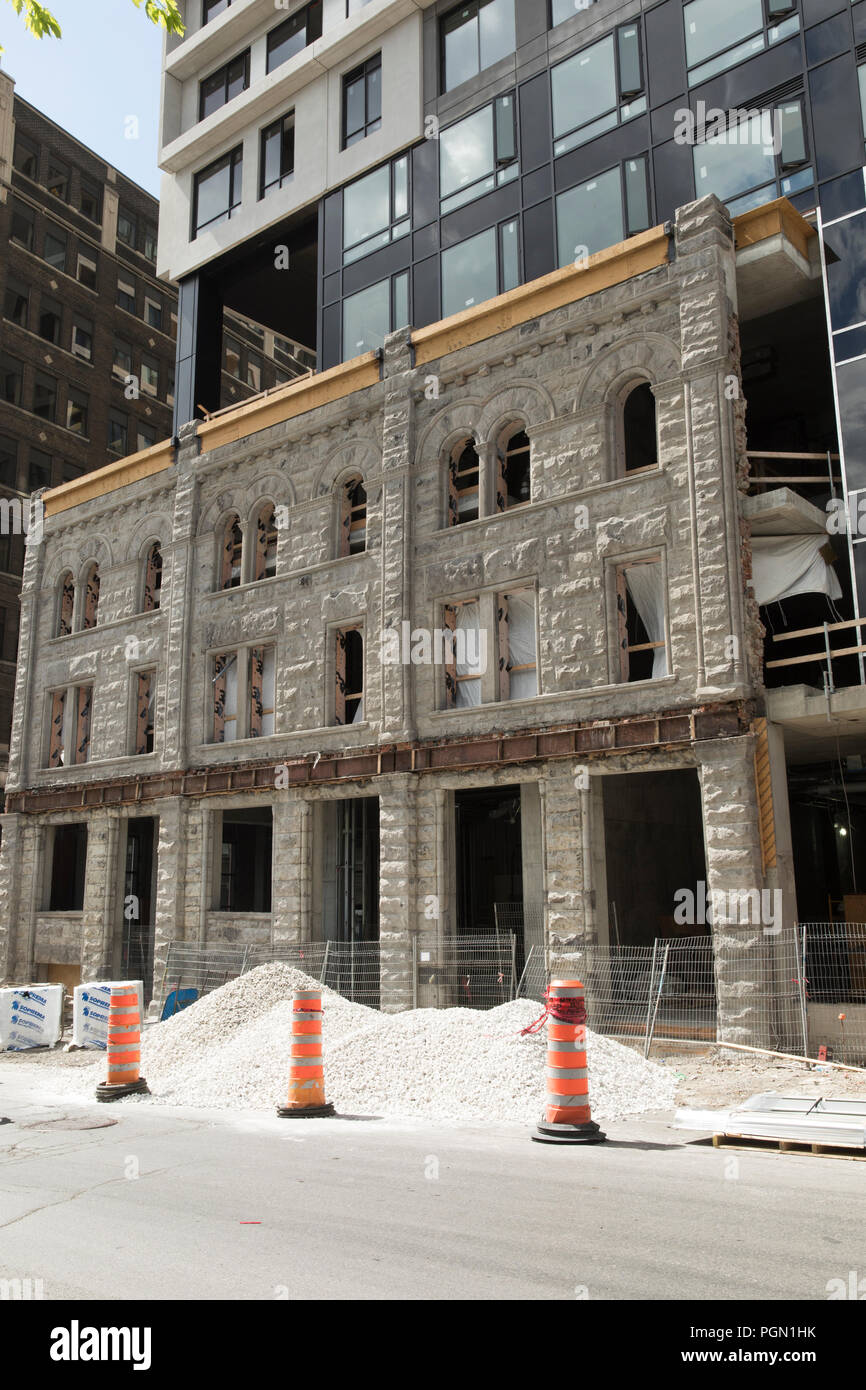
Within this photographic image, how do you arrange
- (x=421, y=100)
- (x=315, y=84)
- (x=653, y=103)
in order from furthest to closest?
(x=315, y=84)
(x=421, y=100)
(x=653, y=103)

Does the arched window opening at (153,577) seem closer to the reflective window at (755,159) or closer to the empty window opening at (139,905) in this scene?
the empty window opening at (139,905)

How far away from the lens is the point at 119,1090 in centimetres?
1319

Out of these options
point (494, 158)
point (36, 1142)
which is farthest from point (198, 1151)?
point (494, 158)

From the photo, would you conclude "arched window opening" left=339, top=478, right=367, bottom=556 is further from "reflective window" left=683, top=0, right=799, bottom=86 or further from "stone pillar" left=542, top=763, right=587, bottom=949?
"reflective window" left=683, top=0, right=799, bottom=86

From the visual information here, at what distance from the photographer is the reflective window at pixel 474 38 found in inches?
949

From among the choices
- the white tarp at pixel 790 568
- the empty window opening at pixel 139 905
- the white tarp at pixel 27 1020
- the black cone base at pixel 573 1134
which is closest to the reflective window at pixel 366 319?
the white tarp at pixel 790 568

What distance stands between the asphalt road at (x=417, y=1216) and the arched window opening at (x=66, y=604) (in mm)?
22025

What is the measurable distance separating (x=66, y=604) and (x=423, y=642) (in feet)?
48.1

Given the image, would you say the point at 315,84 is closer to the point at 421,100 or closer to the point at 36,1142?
the point at 421,100

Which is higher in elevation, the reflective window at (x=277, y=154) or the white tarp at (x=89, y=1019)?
the reflective window at (x=277, y=154)

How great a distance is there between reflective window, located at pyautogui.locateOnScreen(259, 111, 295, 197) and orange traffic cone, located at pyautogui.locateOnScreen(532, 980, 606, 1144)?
25654mm

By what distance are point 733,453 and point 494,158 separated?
10.8 meters

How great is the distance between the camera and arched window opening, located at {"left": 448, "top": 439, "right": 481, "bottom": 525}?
21.8 m

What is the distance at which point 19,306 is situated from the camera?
45562mm
